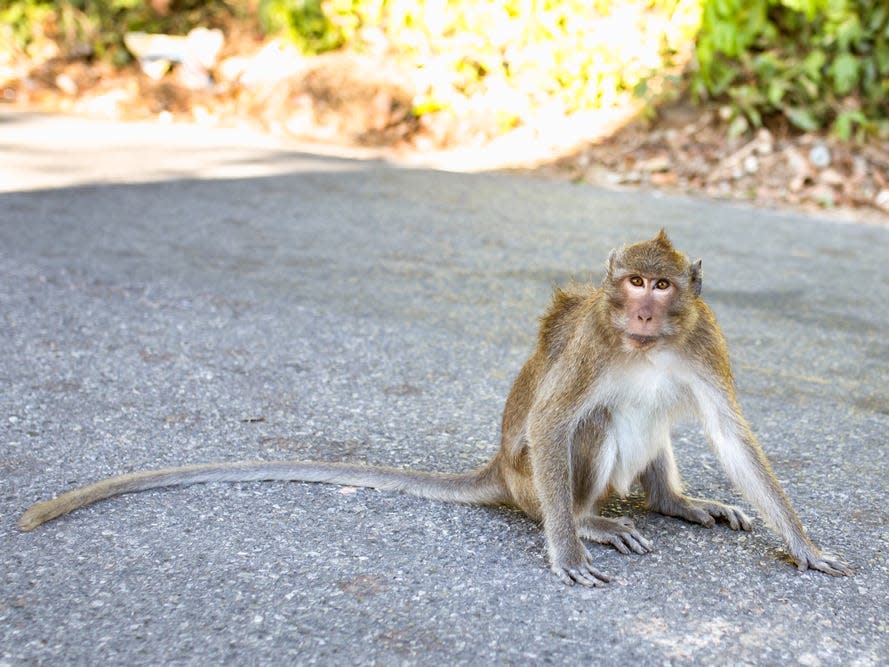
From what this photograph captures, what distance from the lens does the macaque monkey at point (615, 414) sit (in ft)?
8.57

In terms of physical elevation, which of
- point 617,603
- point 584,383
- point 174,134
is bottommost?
point 174,134

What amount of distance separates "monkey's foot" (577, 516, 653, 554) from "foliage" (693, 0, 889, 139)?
24.4 ft

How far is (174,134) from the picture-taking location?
11.3 m

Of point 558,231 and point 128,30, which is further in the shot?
point 128,30

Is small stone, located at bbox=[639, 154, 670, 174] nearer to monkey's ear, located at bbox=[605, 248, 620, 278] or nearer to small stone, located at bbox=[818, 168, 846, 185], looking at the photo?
small stone, located at bbox=[818, 168, 846, 185]

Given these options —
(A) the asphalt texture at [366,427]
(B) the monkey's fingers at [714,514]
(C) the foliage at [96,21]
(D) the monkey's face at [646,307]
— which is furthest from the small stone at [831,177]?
(C) the foliage at [96,21]

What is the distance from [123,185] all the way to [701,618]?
22.3 ft

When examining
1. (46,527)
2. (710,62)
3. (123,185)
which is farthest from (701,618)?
(710,62)

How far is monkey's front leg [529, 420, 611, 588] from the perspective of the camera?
8.79 ft

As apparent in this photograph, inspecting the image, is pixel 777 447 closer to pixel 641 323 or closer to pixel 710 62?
pixel 641 323

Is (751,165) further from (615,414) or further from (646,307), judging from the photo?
(646,307)

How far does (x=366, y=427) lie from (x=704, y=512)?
1264 mm

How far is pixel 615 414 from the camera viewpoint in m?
2.79

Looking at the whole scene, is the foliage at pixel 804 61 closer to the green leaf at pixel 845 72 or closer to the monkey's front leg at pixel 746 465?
the green leaf at pixel 845 72
